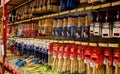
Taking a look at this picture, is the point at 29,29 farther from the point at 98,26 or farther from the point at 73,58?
the point at 98,26

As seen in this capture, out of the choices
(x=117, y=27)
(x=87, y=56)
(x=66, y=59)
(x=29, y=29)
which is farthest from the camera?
(x=29, y=29)

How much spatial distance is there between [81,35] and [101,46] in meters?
0.35

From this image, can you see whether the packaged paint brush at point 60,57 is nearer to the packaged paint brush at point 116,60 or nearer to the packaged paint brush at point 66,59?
the packaged paint brush at point 66,59

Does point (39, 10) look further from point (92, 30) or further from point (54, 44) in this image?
point (92, 30)

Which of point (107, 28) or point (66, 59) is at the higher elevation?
point (107, 28)

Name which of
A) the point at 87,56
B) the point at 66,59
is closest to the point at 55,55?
the point at 66,59

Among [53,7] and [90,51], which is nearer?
[90,51]

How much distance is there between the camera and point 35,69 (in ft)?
10.6

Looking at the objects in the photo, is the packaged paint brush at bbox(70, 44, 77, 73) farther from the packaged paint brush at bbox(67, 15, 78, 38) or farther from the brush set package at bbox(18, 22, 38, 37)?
the brush set package at bbox(18, 22, 38, 37)

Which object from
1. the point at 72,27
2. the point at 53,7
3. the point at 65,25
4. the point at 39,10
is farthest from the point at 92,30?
the point at 39,10

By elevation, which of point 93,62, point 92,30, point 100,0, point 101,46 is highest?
point 100,0

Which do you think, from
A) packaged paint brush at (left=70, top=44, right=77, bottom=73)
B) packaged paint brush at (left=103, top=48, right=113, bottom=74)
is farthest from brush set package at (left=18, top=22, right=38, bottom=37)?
packaged paint brush at (left=103, top=48, right=113, bottom=74)

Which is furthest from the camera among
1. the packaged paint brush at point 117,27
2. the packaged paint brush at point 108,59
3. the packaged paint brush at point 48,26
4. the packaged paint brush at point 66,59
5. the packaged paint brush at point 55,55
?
the packaged paint brush at point 48,26

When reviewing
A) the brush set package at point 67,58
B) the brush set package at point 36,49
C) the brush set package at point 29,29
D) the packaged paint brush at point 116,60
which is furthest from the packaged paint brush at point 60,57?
the brush set package at point 29,29
